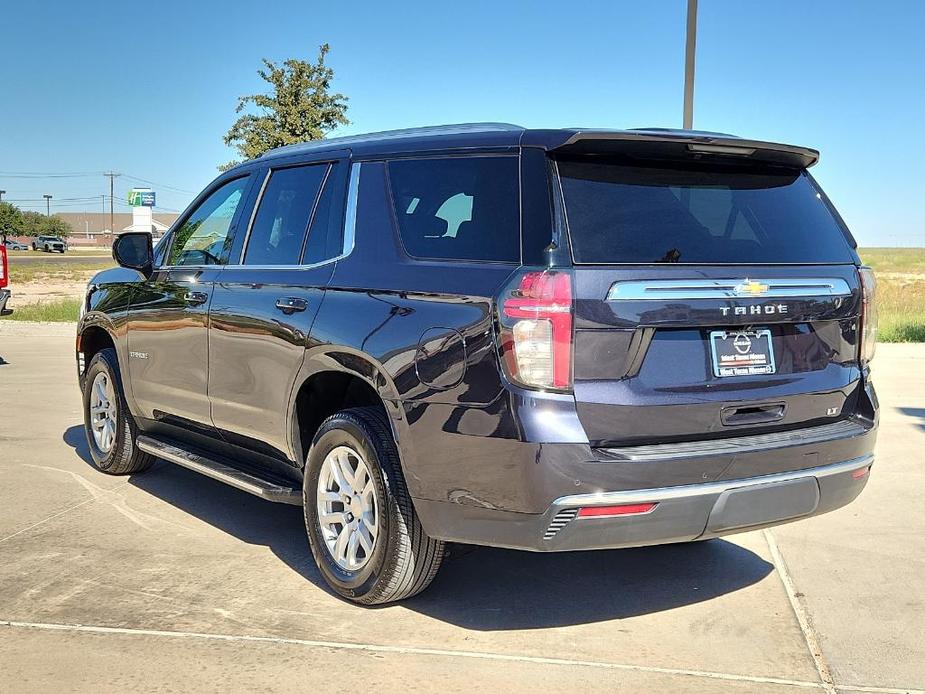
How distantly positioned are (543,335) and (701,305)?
24.0 inches

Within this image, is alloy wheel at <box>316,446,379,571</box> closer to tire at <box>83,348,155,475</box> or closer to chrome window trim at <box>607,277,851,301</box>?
chrome window trim at <box>607,277,851,301</box>

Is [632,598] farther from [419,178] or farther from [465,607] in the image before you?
[419,178]

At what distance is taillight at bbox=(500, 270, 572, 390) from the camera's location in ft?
11.6

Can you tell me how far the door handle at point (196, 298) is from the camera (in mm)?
5434

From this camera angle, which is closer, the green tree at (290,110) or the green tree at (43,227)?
the green tree at (290,110)

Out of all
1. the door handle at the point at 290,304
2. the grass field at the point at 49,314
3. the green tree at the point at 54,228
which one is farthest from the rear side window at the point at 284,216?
the green tree at the point at 54,228

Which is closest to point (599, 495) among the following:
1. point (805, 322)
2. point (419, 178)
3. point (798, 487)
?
point (798, 487)

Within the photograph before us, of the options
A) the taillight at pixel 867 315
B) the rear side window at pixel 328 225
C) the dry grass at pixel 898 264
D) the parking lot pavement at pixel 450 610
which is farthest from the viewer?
the dry grass at pixel 898 264

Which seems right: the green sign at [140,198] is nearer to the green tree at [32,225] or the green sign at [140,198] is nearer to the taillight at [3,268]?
the taillight at [3,268]

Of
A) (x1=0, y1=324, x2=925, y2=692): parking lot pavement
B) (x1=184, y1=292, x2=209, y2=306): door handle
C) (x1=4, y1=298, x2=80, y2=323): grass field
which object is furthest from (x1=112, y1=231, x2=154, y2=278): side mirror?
(x1=4, y1=298, x2=80, y2=323): grass field

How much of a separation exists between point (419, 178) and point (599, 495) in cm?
160

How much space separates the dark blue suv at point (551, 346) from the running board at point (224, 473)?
3 cm

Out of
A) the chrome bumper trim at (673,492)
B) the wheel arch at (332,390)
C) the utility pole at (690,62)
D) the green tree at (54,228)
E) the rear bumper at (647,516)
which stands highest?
the green tree at (54,228)

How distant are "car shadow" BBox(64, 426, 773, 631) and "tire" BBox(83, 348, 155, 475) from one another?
3.07 ft
